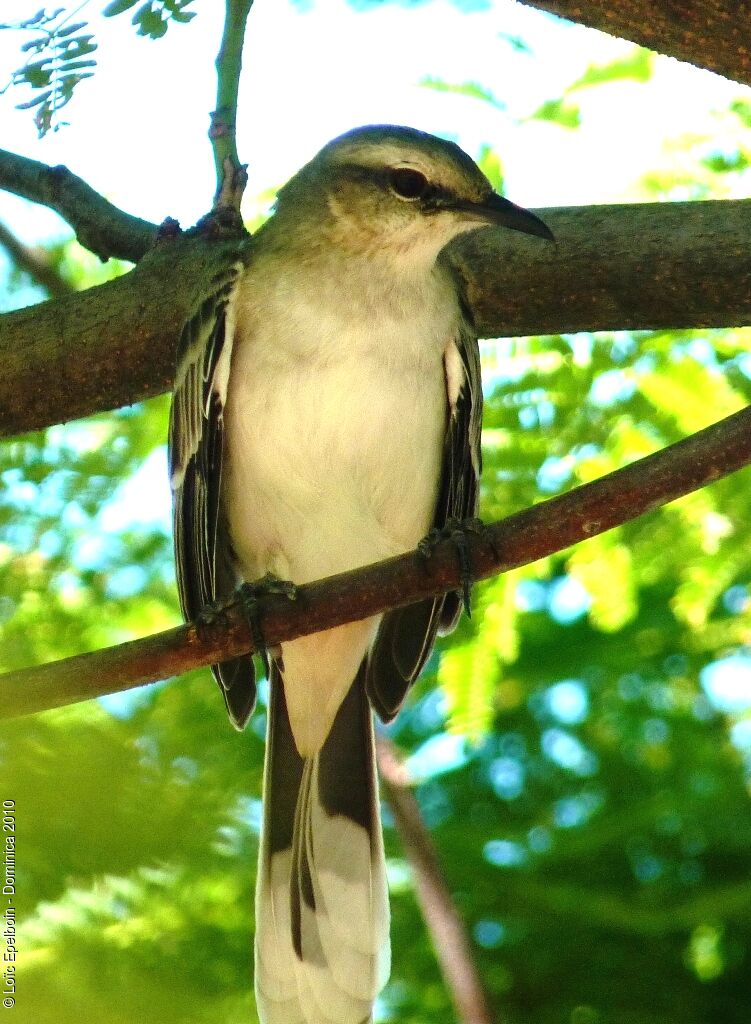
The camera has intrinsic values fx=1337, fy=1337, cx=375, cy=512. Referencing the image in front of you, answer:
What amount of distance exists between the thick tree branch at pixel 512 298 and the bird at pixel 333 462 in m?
0.18

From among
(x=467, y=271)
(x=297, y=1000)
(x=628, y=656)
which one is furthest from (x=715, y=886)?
(x=467, y=271)

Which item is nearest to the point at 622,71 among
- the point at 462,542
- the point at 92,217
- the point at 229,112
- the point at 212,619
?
the point at 229,112

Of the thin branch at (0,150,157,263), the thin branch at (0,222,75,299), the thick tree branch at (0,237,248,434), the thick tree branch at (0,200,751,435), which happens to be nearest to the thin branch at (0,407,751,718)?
the thick tree branch at (0,200,751,435)

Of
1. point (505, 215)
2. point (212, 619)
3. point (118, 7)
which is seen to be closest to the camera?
point (118, 7)

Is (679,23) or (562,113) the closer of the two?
(679,23)

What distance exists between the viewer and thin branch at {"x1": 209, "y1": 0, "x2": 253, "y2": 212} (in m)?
5.21

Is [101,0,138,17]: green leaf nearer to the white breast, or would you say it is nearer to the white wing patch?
the white breast

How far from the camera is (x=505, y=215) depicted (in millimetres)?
4820

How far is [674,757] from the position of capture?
5.51m

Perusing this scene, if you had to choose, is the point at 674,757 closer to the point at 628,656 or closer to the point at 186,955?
the point at 628,656

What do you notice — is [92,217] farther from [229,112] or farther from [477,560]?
[477,560]

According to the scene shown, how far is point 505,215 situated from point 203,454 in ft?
4.70

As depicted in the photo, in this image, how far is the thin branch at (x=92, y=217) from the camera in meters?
5.47

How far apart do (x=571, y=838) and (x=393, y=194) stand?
2.62m
